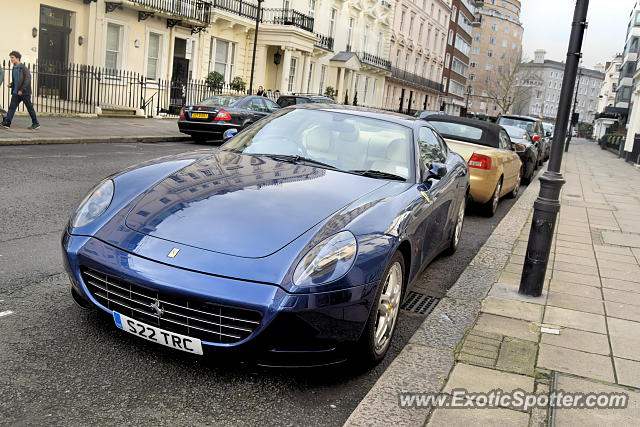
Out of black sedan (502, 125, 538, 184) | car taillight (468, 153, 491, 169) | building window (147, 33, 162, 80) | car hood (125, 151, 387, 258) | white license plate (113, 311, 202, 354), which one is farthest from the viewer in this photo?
building window (147, 33, 162, 80)

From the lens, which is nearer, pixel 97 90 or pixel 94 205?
pixel 94 205

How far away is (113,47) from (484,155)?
56.7ft

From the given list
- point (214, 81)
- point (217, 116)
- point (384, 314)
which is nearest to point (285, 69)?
point (214, 81)

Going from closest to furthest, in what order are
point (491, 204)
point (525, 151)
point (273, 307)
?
point (273, 307)
point (491, 204)
point (525, 151)

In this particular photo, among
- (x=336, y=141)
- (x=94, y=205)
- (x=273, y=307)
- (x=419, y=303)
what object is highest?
(x=336, y=141)

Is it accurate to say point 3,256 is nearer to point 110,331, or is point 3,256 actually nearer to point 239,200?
point 110,331

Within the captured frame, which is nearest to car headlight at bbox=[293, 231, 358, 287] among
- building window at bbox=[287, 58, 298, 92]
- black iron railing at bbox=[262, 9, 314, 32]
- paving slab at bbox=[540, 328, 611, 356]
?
paving slab at bbox=[540, 328, 611, 356]

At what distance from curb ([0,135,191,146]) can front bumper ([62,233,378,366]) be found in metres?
10.1

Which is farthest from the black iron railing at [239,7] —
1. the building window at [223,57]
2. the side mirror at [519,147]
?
the side mirror at [519,147]

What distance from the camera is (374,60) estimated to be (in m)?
47.4

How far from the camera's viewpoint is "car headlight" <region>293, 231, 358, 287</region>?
274cm

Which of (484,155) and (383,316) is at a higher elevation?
(484,155)

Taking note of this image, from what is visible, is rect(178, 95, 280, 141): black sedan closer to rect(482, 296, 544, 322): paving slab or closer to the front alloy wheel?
rect(482, 296, 544, 322): paving slab
